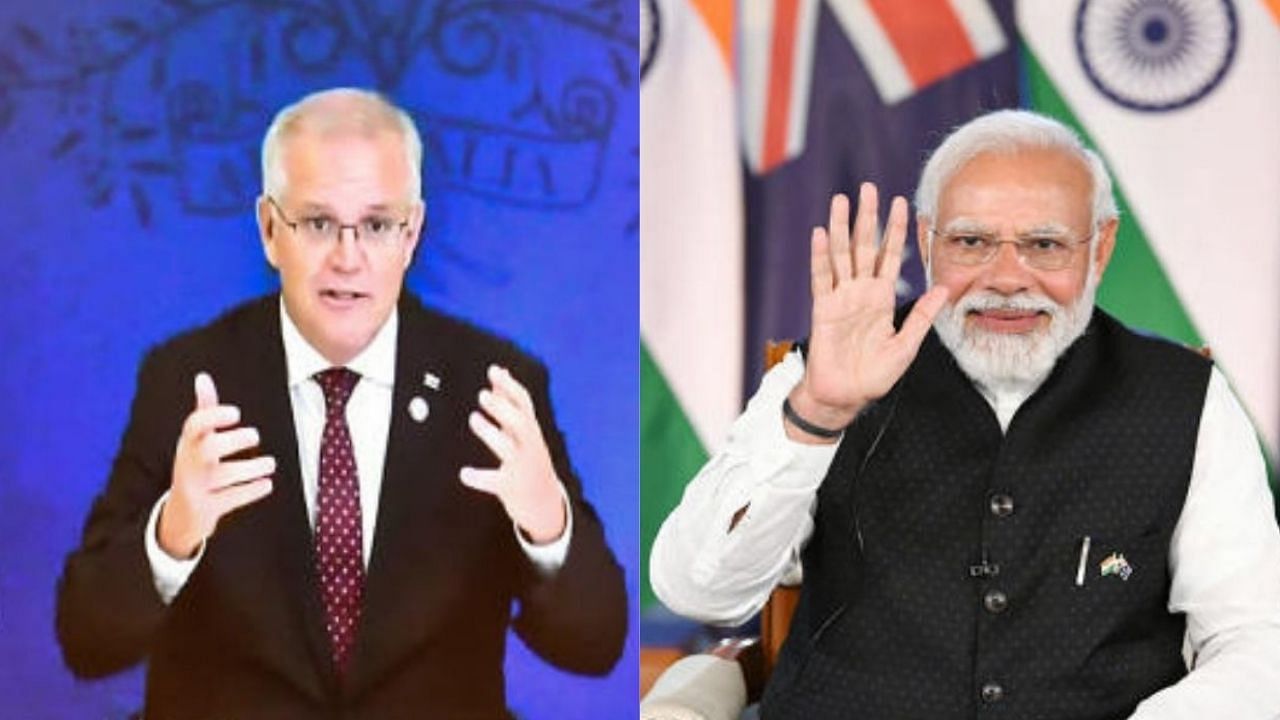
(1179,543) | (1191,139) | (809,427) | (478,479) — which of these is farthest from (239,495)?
(1191,139)

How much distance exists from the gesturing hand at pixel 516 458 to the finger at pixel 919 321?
1.47 feet

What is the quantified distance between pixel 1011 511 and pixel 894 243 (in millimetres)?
476

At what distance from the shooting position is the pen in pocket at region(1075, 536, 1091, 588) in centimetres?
254

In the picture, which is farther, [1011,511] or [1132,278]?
[1132,278]

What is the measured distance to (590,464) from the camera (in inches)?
89.3

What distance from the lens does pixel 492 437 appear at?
7.38 feet

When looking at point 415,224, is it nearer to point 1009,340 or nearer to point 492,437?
point 492,437

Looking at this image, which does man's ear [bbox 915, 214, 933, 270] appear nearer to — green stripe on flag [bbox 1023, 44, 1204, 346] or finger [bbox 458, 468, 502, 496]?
finger [bbox 458, 468, 502, 496]

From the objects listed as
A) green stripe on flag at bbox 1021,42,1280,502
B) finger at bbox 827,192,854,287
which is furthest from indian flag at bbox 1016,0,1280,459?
finger at bbox 827,192,854,287

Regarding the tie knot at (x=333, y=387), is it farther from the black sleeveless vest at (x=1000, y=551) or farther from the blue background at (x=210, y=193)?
the black sleeveless vest at (x=1000, y=551)

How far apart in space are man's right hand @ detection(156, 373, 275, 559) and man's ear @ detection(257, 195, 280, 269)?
160 mm

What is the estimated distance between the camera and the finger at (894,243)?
2266 millimetres

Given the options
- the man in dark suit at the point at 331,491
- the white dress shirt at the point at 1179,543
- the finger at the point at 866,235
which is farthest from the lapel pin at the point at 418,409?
the finger at the point at 866,235

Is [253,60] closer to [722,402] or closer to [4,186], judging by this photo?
[4,186]
